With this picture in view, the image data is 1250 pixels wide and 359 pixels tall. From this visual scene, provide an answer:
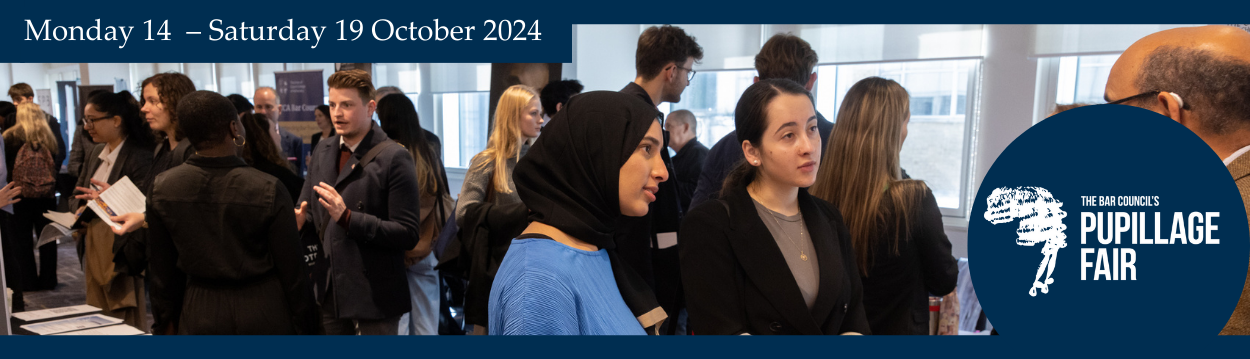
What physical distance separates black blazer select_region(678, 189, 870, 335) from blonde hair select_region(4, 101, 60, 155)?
4.63 metres

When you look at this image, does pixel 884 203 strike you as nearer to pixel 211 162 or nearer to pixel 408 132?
pixel 211 162

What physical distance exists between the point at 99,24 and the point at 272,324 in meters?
1.19

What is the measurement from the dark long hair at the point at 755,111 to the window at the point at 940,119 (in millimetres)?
4195

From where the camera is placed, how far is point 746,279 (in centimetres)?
138

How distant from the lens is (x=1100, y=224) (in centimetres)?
72


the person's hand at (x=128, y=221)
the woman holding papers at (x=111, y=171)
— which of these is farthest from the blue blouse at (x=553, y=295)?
the woman holding papers at (x=111, y=171)

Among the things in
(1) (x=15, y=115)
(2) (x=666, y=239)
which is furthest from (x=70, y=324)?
(1) (x=15, y=115)

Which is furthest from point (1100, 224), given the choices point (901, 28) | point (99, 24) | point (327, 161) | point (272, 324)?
point (901, 28)

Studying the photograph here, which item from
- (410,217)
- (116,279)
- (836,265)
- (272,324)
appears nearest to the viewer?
(836,265)

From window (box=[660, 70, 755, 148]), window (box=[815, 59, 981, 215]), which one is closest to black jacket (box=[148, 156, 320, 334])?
window (box=[815, 59, 981, 215])

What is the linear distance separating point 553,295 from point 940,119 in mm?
5336

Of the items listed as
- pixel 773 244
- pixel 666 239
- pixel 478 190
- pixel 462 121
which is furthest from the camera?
pixel 462 121

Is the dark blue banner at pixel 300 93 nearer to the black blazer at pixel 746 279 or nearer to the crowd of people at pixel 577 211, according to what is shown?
the crowd of people at pixel 577 211

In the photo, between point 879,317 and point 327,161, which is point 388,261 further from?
point 879,317
